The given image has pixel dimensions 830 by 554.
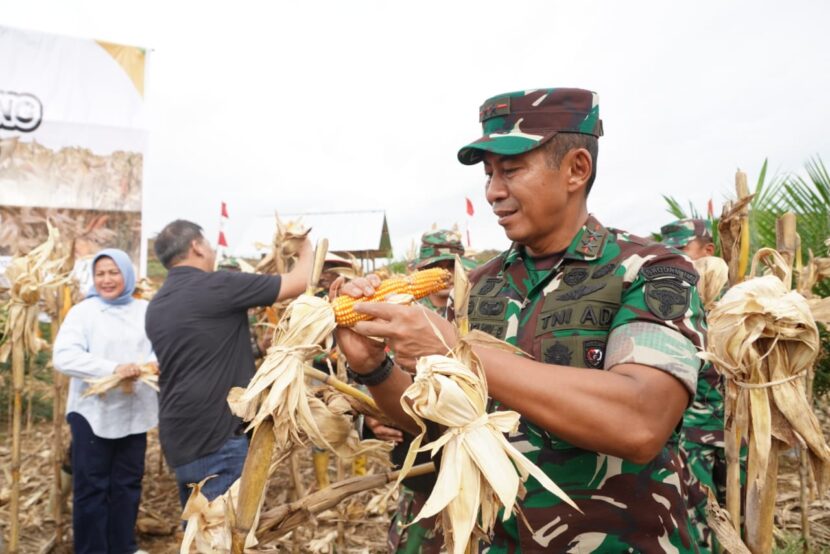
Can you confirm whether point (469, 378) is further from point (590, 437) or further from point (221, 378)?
point (221, 378)

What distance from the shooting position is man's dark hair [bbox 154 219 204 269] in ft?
12.8

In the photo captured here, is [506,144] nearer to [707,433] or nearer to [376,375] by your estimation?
[376,375]

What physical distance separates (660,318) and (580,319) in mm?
230

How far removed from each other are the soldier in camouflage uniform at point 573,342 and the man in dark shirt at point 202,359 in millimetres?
2293

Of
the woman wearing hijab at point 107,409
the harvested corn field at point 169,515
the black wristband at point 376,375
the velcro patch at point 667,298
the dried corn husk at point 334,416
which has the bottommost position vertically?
the harvested corn field at point 169,515

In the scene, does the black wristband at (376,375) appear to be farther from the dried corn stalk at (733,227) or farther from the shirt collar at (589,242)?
the dried corn stalk at (733,227)

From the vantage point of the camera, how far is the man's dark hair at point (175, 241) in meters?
3.89

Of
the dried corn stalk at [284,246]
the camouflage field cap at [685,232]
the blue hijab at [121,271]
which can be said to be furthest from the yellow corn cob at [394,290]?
the blue hijab at [121,271]

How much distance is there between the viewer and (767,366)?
1496mm

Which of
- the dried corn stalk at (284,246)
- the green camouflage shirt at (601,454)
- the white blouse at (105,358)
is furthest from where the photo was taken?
the white blouse at (105,358)

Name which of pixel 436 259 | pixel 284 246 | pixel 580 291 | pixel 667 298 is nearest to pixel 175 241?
pixel 284 246

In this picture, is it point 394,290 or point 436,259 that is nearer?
point 394,290

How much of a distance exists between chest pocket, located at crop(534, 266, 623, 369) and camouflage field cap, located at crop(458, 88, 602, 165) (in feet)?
1.28

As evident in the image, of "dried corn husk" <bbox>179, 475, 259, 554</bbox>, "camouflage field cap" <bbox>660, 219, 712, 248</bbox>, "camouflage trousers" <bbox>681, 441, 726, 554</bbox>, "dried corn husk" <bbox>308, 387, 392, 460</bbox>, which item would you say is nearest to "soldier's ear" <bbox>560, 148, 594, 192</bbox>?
"dried corn husk" <bbox>308, 387, 392, 460</bbox>
